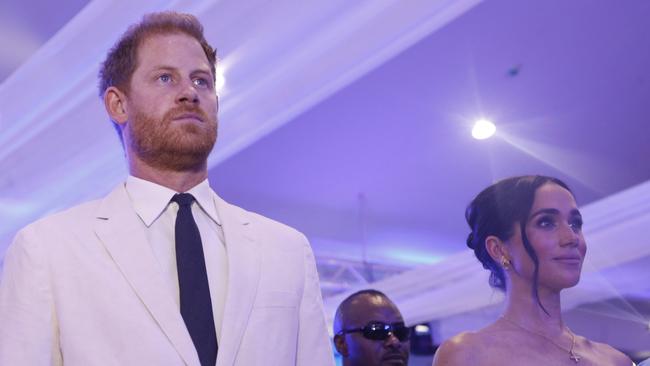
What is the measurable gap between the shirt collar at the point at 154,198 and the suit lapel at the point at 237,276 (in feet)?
0.15

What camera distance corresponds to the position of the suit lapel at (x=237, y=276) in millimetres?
1680

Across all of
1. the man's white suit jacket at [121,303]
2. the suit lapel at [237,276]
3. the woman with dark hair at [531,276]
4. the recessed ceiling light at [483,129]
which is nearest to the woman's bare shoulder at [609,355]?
the woman with dark hair at [531,276]

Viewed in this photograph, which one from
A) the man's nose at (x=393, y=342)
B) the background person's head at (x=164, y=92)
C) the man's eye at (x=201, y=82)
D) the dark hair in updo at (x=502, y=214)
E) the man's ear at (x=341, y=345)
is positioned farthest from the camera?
the man's ear at (x=341, y=345)

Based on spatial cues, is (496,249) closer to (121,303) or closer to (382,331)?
(121,303)

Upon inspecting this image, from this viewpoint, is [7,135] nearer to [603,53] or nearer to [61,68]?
[61,68]

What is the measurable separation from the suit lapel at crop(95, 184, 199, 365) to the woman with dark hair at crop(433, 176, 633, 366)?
103 centimetres

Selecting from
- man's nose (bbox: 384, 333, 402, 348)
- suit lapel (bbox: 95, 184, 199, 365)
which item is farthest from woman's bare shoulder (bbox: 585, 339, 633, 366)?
suit lapel (bbox: 95, 184, 199, 365)

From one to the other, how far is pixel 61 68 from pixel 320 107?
2408mm

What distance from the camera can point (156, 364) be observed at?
1.59 meters

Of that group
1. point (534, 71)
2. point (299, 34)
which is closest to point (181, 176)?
point (299, 34)

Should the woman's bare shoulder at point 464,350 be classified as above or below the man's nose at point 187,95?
below

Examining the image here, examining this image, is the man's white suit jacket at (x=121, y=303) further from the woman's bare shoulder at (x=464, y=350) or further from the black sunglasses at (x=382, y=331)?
the black sunglasses at (x=382, y=331)

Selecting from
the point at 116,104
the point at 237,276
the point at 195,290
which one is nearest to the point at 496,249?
the point at 237,276

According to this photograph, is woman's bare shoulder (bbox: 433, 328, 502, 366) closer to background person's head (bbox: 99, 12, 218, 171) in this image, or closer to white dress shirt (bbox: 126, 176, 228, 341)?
white dress shirt (bbox: 126, 176, 228, 341)
